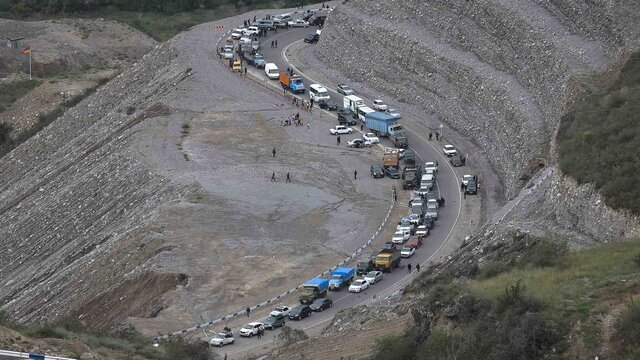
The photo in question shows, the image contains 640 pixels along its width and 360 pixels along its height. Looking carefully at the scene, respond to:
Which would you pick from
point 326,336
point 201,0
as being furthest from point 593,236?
point 201,0

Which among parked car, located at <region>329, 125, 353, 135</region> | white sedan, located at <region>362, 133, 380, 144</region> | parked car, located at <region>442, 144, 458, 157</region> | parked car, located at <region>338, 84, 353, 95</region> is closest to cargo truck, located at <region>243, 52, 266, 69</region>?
parked car, located at <region>338, 84, 353, 95</region>

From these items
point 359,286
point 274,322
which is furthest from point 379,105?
point 274,322

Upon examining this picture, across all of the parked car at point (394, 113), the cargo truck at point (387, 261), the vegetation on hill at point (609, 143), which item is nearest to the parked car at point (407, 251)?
the cargo truck at point (387, 261)

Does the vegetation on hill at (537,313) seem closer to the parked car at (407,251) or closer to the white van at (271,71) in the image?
the parked car at (407,251)

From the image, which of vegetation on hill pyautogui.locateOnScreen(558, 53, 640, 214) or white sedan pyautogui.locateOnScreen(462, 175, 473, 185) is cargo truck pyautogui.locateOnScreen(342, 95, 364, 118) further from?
vegetation on hill pyautogui.locateOnScreen(558, 53, 640, 214)

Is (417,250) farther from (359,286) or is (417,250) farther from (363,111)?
(363,111)

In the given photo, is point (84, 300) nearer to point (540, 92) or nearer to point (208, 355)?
point (208, 355)
